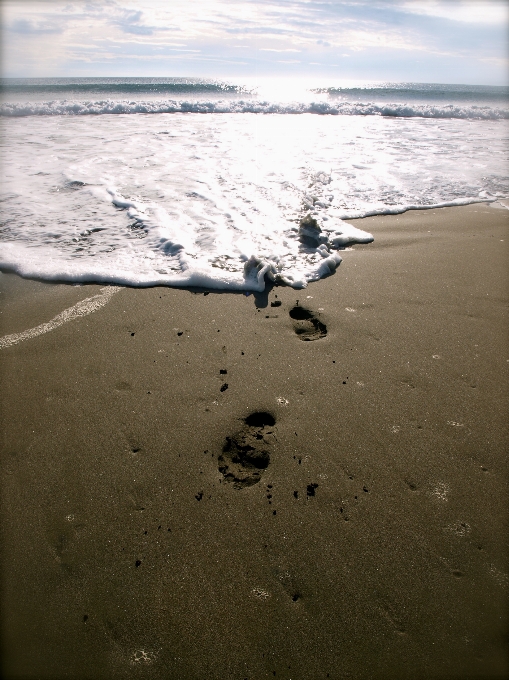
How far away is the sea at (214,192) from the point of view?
427 centimetres

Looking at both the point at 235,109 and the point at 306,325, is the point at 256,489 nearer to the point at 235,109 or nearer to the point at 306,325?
the point at 306,325

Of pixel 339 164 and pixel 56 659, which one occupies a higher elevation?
pixel 339 164

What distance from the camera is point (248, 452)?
96.0 inches

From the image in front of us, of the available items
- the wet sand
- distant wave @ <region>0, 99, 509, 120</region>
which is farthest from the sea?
distant wave @ <region>0, 99, 509, 120</region>

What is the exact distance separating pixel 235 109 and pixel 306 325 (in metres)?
17.9

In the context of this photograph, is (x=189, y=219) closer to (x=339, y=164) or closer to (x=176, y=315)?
(x=176, y=315)

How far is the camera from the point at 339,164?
7812 mm

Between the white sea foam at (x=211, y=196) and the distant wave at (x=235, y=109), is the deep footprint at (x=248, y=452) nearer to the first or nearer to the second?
the white sea foam at (x=211, y=196)

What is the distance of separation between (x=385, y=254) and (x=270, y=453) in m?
2.93

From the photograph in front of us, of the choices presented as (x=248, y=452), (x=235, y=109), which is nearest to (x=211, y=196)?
(x=248, y=452)

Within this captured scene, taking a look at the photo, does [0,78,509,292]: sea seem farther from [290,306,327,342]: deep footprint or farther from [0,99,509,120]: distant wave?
[0,99,509,120]: distant wave

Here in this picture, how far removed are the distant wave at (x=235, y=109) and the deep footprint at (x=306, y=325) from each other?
53.1 ft

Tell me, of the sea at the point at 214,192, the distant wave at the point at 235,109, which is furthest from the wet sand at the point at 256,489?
the distant wave at the point at 235,109

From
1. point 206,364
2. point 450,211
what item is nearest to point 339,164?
point 450,211
